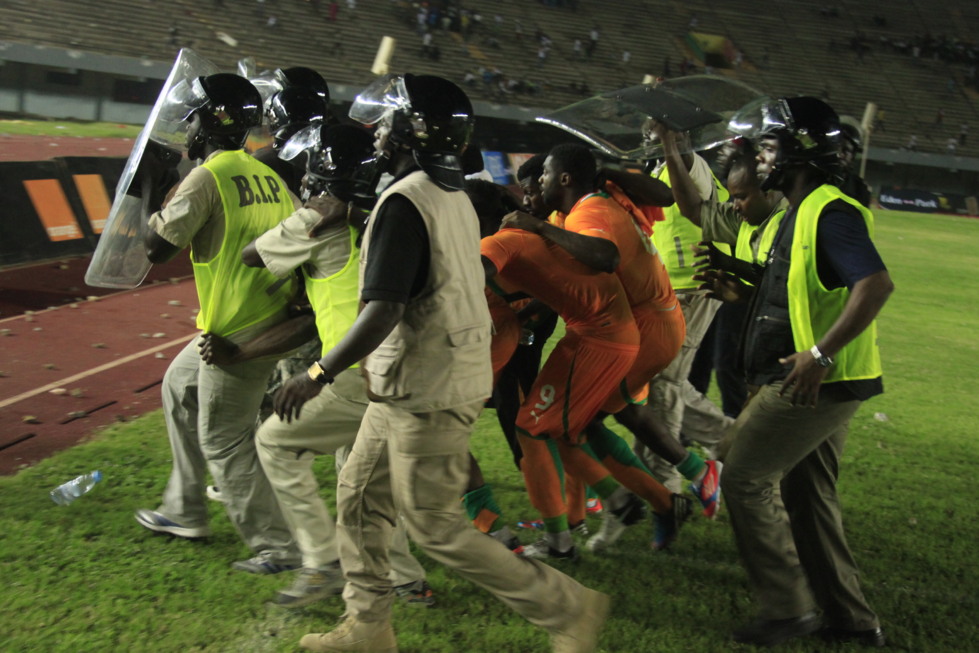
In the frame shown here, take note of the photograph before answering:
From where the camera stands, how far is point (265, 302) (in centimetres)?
407

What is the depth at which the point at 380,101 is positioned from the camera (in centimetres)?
327

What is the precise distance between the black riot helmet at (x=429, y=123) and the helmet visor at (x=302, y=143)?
550mm

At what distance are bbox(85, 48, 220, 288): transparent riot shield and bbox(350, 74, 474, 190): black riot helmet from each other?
4.37ft

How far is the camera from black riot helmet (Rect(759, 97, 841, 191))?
11.8 feet

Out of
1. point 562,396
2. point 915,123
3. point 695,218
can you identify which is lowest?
point 915,123

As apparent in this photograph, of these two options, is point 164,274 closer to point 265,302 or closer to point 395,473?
point 265,302

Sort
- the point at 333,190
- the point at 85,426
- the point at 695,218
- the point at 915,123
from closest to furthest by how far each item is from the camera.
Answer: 1. the point at 333,190
2. the point at 695,218
3. the point at 85,426
4. the point at 915,123

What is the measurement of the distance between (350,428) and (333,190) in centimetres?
93

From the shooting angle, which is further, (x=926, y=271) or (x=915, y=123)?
(x=915, y=123)

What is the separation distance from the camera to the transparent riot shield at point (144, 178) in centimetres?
409

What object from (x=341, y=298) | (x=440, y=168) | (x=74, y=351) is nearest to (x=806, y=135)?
(x=440, y=168)

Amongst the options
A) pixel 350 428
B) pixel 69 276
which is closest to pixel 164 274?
pixel 69 276

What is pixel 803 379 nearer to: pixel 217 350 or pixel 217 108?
pixel 217 350

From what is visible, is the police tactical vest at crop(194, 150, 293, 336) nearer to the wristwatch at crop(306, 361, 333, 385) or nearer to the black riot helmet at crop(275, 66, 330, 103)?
the wristwatch at crop(306, 361, 333, 385)
